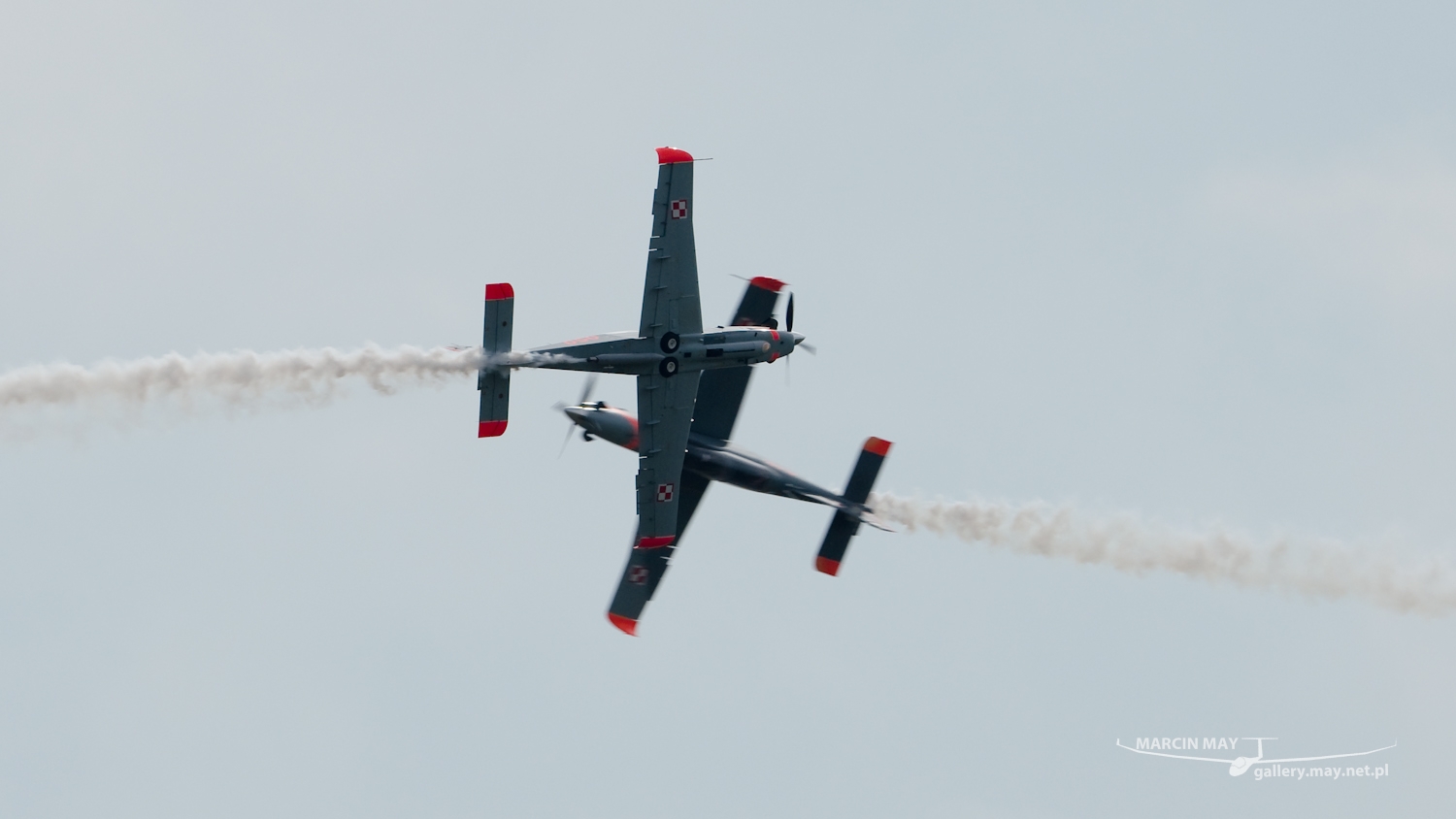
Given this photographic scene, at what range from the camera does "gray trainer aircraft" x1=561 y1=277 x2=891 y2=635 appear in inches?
2414

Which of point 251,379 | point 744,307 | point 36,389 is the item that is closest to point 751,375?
point 744,307

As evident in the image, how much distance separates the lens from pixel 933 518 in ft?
208

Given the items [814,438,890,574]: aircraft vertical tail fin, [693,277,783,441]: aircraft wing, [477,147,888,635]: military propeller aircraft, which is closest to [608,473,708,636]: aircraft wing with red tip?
[477,147,888,635]: military propeller aircraft

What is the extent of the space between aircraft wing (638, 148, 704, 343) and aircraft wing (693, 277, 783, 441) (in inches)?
313

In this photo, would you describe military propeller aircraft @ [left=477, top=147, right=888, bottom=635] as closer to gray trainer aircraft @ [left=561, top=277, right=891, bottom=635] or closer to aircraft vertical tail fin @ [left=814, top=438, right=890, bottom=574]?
gray trainer aircraft @ [left=561, top=277, right=891, bottom=635]

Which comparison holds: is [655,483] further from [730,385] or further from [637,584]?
[730,385]

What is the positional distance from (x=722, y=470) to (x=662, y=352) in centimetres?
746

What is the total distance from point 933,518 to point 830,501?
3.38 meters

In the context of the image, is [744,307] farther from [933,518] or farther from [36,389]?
[36,389]

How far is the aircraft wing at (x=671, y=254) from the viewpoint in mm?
55094

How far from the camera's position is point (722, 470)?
62.2 m

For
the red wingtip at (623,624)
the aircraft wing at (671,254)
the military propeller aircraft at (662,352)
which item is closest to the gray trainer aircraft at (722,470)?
the red wingtip at (623,624)

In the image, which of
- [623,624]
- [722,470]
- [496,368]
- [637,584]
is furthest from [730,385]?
[496,368]

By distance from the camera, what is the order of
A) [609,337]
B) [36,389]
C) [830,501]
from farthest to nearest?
[830,501] < [609,337] < [36,389]
